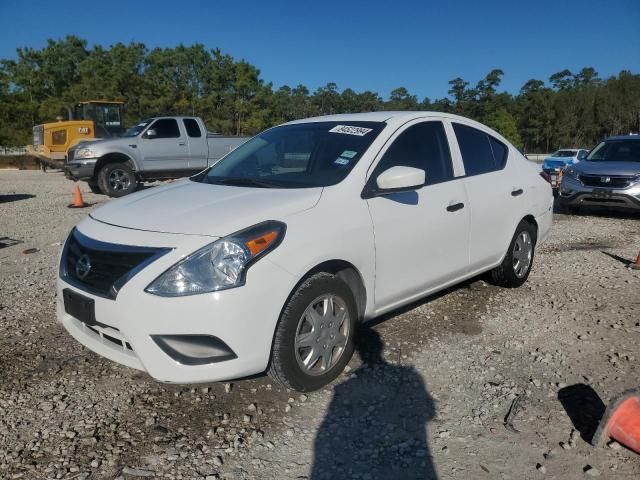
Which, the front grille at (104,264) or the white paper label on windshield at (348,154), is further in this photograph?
Answer: the white paper label on windshield at (348,154)

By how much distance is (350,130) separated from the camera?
3.87 meters

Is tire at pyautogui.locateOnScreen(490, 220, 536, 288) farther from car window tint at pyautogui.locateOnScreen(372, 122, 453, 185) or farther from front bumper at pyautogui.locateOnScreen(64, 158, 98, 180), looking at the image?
front bumper at pyautogui.locateOnScreen(64, 158, 98, 180)

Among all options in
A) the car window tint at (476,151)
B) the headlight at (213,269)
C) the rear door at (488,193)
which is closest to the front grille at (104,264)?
the headlight at (213,269)

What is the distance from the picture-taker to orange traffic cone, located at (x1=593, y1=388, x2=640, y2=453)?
253cm

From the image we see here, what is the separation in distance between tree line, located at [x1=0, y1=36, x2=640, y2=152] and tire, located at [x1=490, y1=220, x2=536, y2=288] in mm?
39275

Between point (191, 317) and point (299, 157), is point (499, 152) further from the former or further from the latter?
point (191, 317)

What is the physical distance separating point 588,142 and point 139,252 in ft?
272

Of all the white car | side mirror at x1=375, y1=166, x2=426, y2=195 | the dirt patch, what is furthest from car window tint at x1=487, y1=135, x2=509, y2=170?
the dirt patch

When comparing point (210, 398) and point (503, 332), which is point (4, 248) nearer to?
point (210, 398)

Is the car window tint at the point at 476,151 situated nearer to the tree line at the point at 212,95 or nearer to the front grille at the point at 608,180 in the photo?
the front grille at the point at 608,180

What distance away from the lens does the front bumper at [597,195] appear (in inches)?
358

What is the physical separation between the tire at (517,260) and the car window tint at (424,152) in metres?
1.27

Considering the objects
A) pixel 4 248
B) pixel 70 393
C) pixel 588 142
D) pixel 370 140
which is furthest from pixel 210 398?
pixel 588 142

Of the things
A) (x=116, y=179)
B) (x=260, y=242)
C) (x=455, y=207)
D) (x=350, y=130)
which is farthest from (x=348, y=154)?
(x=116, y=179)
